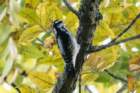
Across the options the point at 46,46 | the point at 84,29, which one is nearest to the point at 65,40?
the point at 84,29

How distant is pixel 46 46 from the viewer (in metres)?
0.66

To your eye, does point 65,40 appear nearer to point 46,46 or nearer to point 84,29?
point 84,29

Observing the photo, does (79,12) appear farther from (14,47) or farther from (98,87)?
(98,87)

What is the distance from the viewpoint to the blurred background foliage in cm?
61

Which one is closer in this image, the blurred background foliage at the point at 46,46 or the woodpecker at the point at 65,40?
the woodpecker at the point at 65,40

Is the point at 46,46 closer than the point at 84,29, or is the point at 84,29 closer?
the point at 84,29

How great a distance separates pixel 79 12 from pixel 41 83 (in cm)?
22

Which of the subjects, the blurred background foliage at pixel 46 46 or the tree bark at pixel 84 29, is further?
the blurred background foliage at pixel 46 46

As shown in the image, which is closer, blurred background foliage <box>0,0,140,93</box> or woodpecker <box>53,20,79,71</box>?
woodpecker <box>53,20,79,71</box>

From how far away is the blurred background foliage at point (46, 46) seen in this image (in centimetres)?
61

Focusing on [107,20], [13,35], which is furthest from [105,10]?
[13,35]

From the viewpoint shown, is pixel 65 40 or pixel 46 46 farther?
pixel 46 46

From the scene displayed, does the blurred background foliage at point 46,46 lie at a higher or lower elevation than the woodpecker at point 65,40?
lower

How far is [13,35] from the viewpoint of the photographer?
63cm
